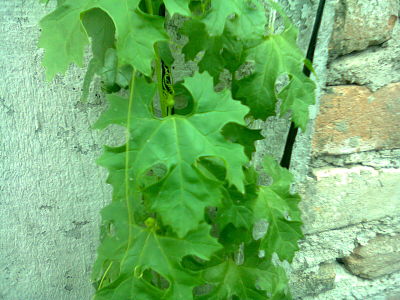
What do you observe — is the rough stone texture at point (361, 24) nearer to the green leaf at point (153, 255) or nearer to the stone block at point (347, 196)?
the stone block at point (347, 196)

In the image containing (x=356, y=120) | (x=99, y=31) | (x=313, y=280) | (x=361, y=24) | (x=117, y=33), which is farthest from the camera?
(x=313, y=280)

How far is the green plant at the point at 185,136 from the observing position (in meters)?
0.62

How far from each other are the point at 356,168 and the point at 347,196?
91 millimetres

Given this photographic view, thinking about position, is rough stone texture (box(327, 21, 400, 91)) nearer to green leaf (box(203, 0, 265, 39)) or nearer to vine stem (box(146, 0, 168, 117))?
green leaf (box(203, 0, 265, 39))

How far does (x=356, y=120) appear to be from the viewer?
108 cm

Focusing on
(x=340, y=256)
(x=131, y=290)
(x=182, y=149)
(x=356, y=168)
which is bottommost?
(x=131, y=290)

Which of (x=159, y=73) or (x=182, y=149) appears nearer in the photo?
(x=182, y=149)

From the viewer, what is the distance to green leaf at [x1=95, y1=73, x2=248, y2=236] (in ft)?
2.05

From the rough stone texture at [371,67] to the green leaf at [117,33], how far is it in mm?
571

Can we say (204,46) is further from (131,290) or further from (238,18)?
(131,290)

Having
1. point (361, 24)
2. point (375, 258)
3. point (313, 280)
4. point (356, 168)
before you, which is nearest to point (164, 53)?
point (361, 24)

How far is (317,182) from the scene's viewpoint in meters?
1.11

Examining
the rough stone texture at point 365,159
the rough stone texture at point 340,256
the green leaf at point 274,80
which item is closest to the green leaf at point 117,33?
Answer: the green leaf at point 274,80

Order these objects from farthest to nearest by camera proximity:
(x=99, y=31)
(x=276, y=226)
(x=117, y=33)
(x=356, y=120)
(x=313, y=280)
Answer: (x=313, y=280) < (x=356, y=120) < (x=276, y=226) < (x=99, y=31) < (x=117, y=33)
